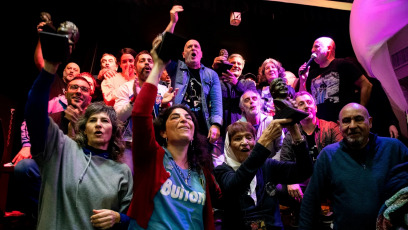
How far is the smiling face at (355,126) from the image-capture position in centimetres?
282

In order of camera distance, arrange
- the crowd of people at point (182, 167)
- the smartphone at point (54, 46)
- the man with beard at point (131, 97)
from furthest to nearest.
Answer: the man with beard at point (131, 97)
the crowd of people at point (182, 167)
the smartphone at point (54, 46)

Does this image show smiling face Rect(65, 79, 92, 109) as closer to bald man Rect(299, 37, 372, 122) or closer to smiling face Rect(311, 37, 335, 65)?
bald man Rect(299, 37, 372, 122)

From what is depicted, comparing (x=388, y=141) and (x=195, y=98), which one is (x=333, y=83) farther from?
(x=195, y=98)

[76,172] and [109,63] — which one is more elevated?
[109,63]

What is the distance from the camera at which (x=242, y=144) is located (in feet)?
8.54

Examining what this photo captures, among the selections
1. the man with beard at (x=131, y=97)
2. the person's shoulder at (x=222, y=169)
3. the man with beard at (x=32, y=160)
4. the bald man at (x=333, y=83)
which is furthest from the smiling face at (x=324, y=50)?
the man with beard at (x=32, y=160)

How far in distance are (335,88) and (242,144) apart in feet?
6.70

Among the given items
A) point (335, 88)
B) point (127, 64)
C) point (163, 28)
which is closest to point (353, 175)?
point (335, 88)

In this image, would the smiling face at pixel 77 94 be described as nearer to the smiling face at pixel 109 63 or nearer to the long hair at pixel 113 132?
the long hair at pixel 113 132

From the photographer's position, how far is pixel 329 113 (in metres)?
4.07

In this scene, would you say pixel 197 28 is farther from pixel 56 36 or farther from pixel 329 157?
pixel 56 36

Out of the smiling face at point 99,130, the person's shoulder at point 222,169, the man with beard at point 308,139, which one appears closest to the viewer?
the smiling face at point 99,130

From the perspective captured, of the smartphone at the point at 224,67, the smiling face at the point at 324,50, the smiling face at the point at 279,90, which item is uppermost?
the smiling face at the point at 324,50

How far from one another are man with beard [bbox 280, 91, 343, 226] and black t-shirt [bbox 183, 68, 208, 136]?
887mm
